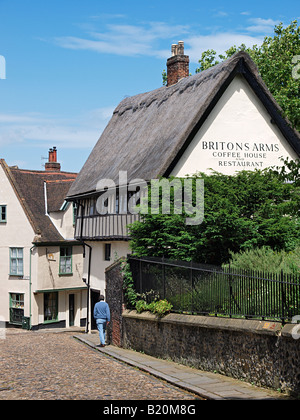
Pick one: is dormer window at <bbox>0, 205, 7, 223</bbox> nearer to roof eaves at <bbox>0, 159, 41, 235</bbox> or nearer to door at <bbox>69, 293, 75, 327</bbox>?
roof eaves at <bbox>0, 159, 41, 235</bbox>

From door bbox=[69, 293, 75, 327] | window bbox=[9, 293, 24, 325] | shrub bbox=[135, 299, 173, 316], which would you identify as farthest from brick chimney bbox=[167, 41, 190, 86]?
window bbox=[9, 293, 24, 325]

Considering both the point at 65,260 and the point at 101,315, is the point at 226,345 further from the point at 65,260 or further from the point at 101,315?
the point at 65,260

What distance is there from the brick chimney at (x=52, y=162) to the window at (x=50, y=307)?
11.9 meters

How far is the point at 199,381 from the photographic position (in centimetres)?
1238

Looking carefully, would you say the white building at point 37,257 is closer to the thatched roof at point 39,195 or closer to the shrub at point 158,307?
the thatched roof at point 39,195

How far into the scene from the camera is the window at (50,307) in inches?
1495

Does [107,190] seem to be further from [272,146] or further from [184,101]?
[272,146]

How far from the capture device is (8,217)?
129 feet

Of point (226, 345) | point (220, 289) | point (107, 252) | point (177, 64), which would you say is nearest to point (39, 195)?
point (107, 252)

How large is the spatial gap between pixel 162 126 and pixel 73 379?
48.7ft

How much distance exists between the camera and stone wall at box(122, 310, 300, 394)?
10828 mm

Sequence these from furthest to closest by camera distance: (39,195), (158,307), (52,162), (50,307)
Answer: (52,162) < (39,195) < (50,307) < (158,307)

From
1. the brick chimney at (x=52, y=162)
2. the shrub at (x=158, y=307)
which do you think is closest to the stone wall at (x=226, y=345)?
the shrub at (x=158, y=307)

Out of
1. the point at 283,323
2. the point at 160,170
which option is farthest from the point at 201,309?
the point at 160,170
